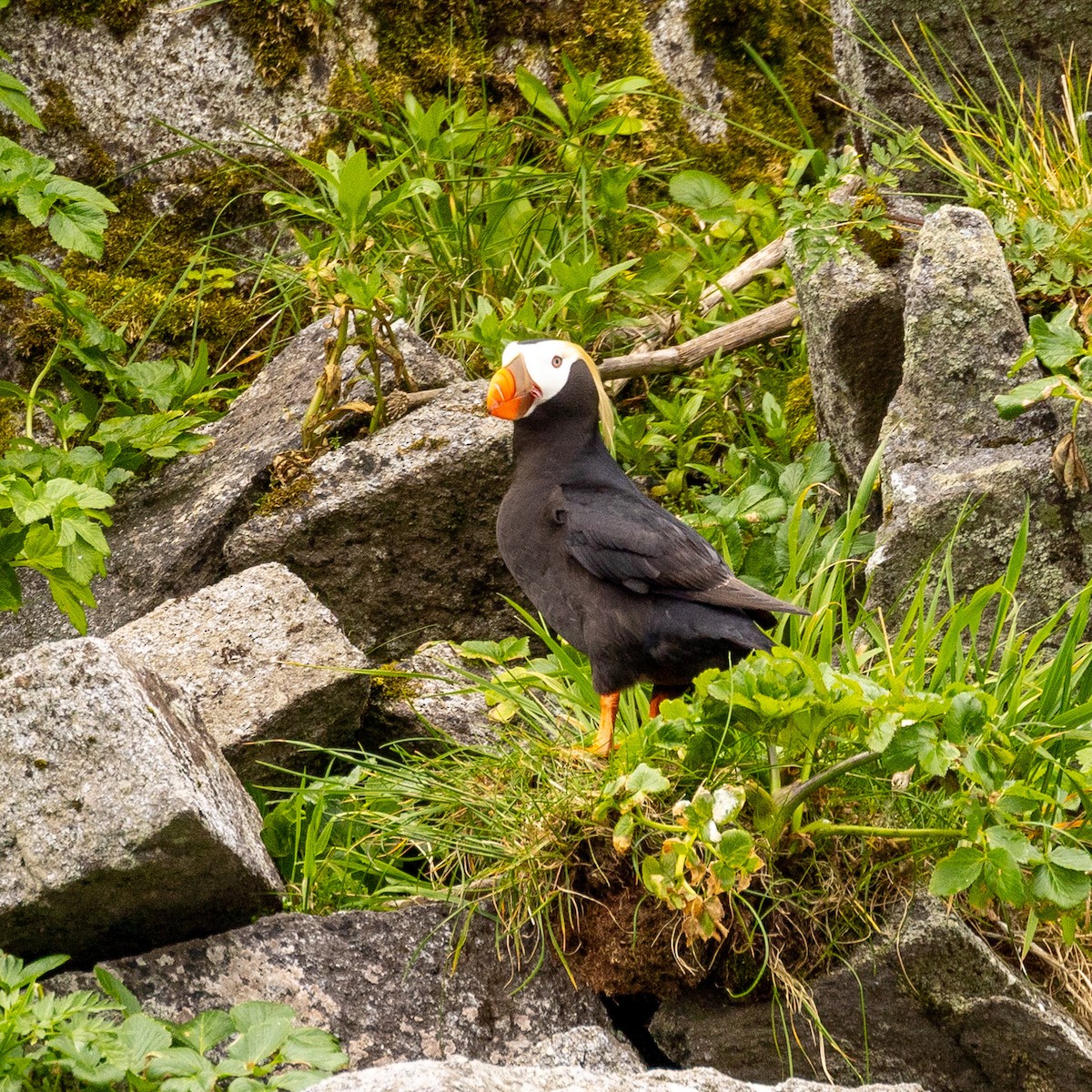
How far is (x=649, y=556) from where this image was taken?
3.76 metres

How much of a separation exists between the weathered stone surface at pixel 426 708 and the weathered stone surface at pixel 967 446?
126 centimetres

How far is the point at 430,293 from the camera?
5.56 meters

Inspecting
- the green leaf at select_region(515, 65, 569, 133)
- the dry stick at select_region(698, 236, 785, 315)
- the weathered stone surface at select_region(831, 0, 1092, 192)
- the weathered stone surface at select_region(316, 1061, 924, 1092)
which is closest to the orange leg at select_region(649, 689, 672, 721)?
the weathered stone surface at select_region(316, 1061, 924, 1092)

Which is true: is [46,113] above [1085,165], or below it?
above

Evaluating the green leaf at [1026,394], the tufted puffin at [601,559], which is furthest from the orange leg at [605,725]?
the green leaf at [1026,394]

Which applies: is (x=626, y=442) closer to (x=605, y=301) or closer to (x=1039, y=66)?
(x=605, y=301)

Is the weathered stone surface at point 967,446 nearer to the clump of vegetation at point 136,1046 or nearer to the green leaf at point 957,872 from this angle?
the green leaf at point 957,872

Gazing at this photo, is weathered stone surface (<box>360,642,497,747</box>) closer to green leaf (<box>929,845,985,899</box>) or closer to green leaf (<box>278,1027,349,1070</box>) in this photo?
green leaf (<box>278,1027,349,1070</box>)

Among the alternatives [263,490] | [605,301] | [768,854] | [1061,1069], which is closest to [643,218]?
[605,301]

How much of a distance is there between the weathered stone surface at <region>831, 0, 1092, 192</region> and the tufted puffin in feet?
6.82

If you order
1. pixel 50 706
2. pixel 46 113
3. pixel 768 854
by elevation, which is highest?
pixel 46 113

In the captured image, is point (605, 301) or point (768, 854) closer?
point (768, 854)

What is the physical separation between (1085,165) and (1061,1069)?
2986mm

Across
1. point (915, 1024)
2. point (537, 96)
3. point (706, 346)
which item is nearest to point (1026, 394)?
point (915, 1024)
